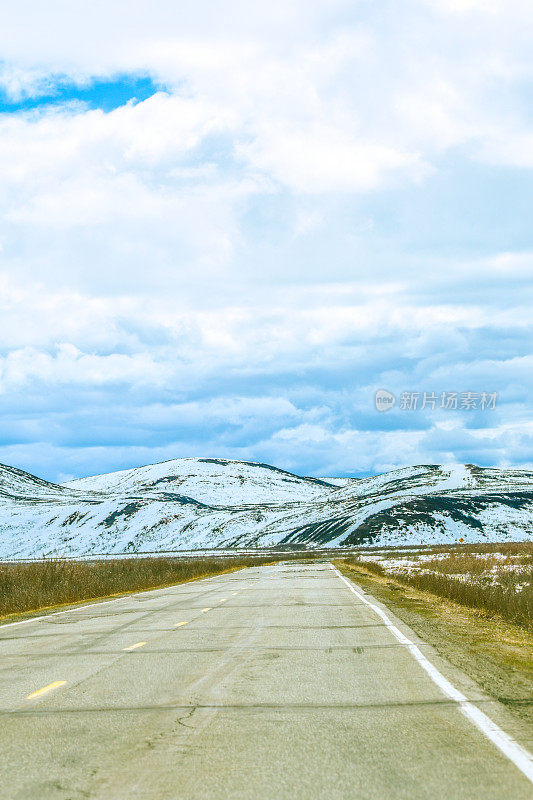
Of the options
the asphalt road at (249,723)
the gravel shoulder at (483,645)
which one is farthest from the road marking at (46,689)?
the gravel shoulder at (483,645)

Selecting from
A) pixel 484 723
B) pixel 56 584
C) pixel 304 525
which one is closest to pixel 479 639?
pixel 484 723

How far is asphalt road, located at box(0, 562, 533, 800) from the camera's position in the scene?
563 cm

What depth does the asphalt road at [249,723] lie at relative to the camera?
5.63 m

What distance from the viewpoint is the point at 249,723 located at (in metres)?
7.48

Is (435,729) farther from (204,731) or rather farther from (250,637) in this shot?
(250,637)

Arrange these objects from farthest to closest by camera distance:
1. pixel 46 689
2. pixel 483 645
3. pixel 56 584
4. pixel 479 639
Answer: pixel 56 584 → pixel 479 639 → pixel 483 645 → pixel 46 689

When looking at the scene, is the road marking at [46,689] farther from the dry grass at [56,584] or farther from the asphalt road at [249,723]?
the dry grass at [56,584]

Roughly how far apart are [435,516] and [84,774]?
142 m

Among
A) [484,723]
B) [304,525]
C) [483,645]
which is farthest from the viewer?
[304,525]

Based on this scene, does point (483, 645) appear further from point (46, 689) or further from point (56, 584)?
point (56, 584)

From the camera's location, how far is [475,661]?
11.7 meters

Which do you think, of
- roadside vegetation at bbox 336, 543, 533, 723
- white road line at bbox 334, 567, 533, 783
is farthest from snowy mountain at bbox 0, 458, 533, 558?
white road line at bbox 334, 567, 533, 783

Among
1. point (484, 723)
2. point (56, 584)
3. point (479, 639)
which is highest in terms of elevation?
point (56, 584)

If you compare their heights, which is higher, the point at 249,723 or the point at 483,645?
the point at 249,723
